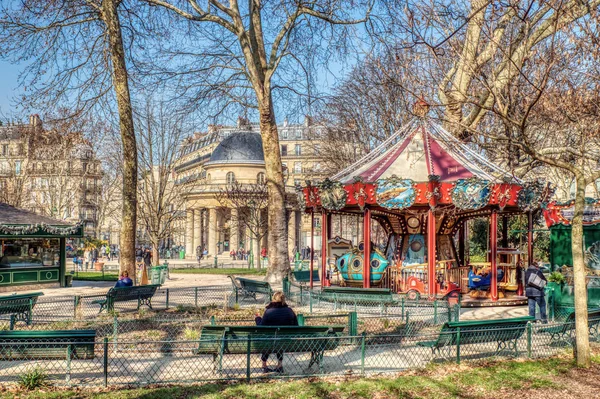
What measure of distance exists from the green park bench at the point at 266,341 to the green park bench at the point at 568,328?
4.28m

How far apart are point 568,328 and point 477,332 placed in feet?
8.08

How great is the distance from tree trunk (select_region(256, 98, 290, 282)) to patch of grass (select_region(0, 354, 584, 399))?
10022 mm

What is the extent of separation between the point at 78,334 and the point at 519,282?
50.6ft

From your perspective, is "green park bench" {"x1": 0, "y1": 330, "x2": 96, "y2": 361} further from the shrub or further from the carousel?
the carousel

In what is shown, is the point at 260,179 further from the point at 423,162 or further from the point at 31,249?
the point at 423,162

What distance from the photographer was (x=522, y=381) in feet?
29.1

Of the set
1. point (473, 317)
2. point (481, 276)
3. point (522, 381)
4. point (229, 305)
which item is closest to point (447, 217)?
point (481, 276)

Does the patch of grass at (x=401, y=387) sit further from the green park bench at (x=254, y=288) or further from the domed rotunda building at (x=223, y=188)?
the domed rotunda building at (x=223, y=188)

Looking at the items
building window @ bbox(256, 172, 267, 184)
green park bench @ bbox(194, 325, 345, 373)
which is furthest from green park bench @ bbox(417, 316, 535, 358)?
building window @ bbox(256, 172, 267, 184)

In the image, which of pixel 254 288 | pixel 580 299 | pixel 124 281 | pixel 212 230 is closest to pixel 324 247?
pixel 254 288

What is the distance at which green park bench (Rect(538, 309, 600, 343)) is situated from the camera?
1098 cm

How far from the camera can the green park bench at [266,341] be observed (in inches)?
351

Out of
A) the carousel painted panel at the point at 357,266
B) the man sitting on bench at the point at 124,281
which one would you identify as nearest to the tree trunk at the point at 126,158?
the man sitting on bench at the point at 124,281

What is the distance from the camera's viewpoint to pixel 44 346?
8.69 metres
